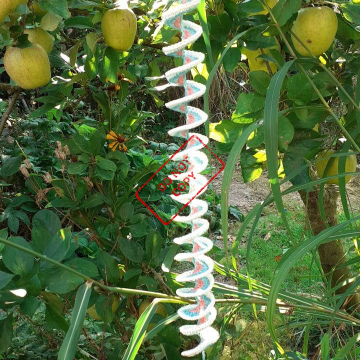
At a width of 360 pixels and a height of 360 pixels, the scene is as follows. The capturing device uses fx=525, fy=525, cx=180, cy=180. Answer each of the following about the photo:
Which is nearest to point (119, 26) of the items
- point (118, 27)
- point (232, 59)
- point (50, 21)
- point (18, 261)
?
point (118, 27)

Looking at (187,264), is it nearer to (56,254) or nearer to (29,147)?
(29,147)

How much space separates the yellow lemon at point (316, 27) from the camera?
32.8 inches

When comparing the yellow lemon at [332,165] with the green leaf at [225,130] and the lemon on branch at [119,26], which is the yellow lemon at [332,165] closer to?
the green leaf at [225,130]

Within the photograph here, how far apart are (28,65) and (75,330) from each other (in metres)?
0.57

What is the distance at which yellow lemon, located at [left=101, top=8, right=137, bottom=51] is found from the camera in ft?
3.09

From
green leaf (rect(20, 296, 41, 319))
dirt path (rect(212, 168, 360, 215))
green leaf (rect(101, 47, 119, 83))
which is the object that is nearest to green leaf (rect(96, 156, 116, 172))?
green leaf (rect(101, 47, 119, 83))

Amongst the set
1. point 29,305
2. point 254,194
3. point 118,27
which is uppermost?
point 118,27

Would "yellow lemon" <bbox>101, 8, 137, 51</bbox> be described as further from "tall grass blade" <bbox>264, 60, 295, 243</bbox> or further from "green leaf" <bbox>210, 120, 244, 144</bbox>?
"tall grass blade" <bbox>264, 60, 295, 243</bbox>

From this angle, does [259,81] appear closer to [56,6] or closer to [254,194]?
[56,6]

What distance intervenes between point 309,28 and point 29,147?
1.93 m

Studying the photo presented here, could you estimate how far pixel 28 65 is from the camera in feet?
3.11

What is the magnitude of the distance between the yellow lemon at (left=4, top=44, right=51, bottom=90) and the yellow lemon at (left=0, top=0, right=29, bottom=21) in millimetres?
98

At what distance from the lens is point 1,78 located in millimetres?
3717

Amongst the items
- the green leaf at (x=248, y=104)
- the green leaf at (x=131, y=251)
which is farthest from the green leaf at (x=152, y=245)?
the green leaf at (x=248, y=104)
